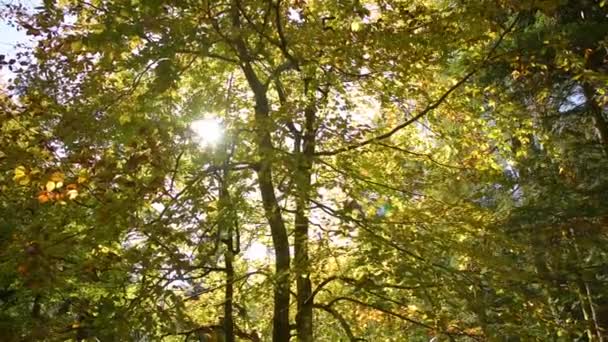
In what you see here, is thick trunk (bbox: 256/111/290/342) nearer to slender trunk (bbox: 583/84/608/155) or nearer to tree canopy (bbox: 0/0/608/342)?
tree canopy (bbox: 0/0/608/342)

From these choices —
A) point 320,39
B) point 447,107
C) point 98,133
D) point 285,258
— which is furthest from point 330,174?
point 98,133

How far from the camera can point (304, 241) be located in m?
4.59

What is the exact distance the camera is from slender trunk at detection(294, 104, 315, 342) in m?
3.34

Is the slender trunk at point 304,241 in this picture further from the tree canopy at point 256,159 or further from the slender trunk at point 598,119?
the slender trunk at point 598,119

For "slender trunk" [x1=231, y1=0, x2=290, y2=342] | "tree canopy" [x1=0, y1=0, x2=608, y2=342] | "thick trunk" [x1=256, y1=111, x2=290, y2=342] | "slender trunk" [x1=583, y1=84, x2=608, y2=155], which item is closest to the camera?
"tree canopy" [x1=0, y1=0, x2=608, y2=342]

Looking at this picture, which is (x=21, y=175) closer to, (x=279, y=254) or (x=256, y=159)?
(x=256, y=159)

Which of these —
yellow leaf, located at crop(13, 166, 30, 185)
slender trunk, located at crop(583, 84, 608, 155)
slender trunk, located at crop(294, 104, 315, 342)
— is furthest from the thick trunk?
slender trunk, located at crop(583, 84, 608, 155)

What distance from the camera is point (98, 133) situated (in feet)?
11.7

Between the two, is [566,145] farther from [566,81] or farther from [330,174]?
[330,174]

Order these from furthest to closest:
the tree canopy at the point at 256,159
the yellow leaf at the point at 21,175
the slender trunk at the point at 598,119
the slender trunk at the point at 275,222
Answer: the slender trunk at the point at 598,119 → the slender trunk at the point at 275,222 → the tree canopy at the point at 256,159 → the yellow leaf at the point at 21,175

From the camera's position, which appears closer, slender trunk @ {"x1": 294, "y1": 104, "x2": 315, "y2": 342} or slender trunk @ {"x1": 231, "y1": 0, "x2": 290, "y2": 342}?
slender trunk @ {"x1": 294, "y1": 104, "x2": 315, "y2": 342}

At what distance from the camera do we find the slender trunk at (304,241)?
3.34 m

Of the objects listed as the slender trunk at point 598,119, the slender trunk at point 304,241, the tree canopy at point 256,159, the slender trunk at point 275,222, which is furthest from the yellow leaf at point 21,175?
the slender trunk at point 598,119

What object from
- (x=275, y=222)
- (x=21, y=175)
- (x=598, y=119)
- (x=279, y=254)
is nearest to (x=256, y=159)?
(x=275, y=222)
